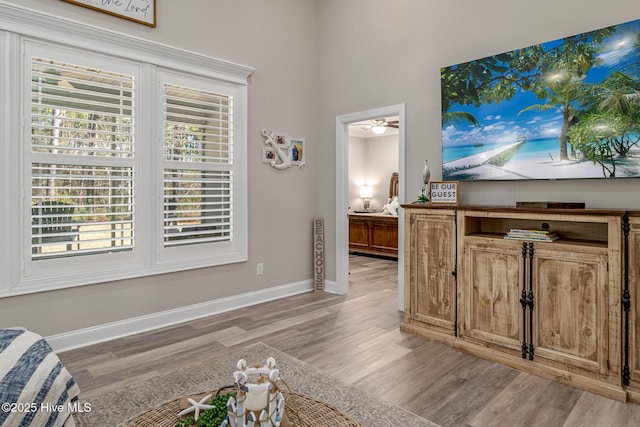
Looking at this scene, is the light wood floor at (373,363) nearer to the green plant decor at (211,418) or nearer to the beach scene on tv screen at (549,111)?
the green plant decor at (211,418)

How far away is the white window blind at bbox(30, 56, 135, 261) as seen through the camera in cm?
299

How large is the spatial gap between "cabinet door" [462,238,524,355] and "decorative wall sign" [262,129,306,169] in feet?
7.69

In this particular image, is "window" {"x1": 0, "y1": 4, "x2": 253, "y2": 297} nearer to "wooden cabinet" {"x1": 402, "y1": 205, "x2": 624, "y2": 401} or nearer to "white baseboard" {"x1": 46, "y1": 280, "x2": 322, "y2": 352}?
"white baseboard" {"x1": 46, "y1": 280, "x2": 322, "y2": 352}

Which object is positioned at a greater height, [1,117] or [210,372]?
[1,117]

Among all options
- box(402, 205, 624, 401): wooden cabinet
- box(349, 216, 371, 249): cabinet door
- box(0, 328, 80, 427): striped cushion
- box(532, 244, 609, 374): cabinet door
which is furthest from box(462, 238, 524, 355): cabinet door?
box(349, 216, 371, 249): cabinet door

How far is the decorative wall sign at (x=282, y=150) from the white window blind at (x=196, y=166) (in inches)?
18.4

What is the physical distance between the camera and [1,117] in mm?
2814

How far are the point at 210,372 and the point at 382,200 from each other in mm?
6827

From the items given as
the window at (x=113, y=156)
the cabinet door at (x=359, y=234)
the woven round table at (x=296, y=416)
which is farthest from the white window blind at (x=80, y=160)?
the cabinet door at (x=359, y=234)

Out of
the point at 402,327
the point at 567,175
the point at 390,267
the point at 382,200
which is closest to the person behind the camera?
the point at 567,175

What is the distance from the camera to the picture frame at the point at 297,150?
4691 mm

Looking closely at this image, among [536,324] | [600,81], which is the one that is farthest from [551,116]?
[536,324]

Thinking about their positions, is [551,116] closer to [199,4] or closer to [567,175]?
[567,175]

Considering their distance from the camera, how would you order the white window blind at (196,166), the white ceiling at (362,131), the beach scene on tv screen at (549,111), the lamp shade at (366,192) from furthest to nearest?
the lamp shade at (366,192)
the white ceiling at (362,131)
the white window blind at (196,166)
the beach scene on tv screen at (549,111)
